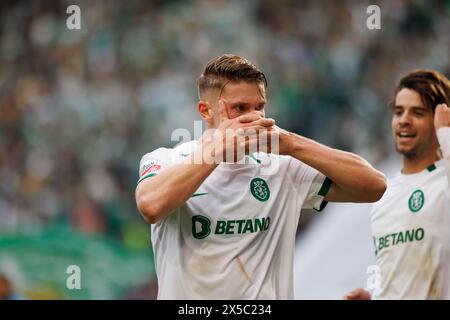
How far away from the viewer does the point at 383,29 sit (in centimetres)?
1095

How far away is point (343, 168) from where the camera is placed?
354cm

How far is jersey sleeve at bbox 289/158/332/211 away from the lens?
3717mm

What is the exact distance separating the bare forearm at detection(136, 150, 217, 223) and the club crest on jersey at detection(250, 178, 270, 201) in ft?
1.20

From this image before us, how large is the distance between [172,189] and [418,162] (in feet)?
8.10

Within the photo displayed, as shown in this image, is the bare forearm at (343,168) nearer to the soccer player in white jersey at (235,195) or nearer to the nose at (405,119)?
the soccer player in white jersey at (235,195)

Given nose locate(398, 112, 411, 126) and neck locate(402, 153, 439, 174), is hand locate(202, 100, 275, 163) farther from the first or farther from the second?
neck locate(402, 153, 439, 174)

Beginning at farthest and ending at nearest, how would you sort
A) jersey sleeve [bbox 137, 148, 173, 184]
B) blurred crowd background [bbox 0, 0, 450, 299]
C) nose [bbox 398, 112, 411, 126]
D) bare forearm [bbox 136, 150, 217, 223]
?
1. blurred crowd background [bbox 0, 0, 450, 299]
2. nose [bbox 398, 112, 411, 126]
3. jersey sleeve [bbox 137, 148, 173, 184]
4. bare forearm [bbox 136, 150, 217, 223]

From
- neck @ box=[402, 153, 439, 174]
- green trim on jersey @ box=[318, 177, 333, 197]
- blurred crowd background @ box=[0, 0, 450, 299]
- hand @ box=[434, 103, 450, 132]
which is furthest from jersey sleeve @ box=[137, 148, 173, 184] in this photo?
blurred crowd background @ box=[0, 0, 450, 299]

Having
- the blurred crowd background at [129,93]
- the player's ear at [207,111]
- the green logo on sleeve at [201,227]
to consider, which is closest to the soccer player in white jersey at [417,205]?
the green logo on sleeve at [201,227]

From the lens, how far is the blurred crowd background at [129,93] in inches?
392

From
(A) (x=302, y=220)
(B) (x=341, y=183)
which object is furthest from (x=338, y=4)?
(B) (x=341, y=183)

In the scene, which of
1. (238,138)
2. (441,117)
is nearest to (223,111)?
(238,138)

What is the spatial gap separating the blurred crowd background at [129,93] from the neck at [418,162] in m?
4.53
